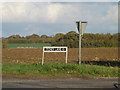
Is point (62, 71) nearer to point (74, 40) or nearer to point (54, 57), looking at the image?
point (54, 57)

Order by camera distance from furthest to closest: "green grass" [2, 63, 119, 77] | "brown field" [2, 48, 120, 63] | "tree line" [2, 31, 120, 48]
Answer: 1. "tree line" [2, 31, 120, 48]
2. "brown field" [2, 48, 120, 63]
3. "green grass" [2, 63, 119, 77]

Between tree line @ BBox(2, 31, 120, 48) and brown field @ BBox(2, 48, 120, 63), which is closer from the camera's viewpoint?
brown field @ BBox(2, 48, 120, 63)

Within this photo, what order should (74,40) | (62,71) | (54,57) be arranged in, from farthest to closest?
(74,40), (54,57), (62,71)

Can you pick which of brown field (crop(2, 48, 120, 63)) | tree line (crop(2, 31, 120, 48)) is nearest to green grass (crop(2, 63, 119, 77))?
brown field (crop(2, 48, 120, 63))

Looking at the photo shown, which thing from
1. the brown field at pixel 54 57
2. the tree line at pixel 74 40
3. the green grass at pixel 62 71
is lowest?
the green grass at pixel 62 71

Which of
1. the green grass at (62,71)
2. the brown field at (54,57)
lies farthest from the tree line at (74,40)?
the green grass at (62,71)

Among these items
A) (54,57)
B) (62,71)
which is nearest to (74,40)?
(54,57)

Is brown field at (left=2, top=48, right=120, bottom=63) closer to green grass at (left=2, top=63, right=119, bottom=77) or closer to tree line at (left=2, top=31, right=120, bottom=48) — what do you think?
green grass at (left=2, top=63, right=119, bottom=77)

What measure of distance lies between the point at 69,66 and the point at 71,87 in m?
4.20

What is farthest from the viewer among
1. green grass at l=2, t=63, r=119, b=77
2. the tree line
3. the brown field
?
the tree line

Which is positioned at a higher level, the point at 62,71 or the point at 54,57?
the point at 54,57

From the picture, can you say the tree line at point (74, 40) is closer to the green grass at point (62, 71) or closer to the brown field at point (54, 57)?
the brown field at point (54, 57)

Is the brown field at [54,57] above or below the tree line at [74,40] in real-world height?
below

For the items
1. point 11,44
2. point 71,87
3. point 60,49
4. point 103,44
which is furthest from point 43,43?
point 71,87
